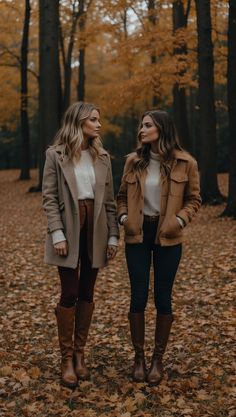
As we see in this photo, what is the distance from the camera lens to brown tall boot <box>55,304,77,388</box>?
4.47 metres

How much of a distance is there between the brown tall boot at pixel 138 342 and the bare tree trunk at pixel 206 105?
10.5 metres

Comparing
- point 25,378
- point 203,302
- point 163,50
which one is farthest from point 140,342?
point 163,50

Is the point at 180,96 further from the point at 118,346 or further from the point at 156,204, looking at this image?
the point at 156,204

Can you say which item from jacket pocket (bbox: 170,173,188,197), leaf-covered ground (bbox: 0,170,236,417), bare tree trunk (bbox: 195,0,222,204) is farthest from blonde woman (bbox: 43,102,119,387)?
bare tree trunk (bbox: 195,0,222,204)

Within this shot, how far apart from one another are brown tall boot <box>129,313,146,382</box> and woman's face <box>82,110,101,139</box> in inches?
62.1

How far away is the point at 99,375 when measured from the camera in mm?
4762

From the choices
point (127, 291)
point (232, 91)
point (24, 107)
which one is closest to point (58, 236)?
point (127, 291)

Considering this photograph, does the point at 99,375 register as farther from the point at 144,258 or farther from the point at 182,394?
the point at 144,258

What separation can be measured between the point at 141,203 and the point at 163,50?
46.2 feet

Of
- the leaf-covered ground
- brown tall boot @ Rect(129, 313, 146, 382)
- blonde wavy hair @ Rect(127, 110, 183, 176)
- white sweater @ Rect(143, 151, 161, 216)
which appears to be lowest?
the leaf-covered ground

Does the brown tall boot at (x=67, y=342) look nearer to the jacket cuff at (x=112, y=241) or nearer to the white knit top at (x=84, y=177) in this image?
the jacket cuff at (x=112, y=241)

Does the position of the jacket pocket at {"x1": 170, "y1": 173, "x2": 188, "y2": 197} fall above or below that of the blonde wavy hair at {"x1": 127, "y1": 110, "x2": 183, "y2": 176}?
below

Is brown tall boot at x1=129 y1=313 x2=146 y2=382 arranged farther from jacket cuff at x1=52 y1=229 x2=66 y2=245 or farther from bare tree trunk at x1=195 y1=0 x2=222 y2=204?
bare tree trunk at x1=195 y1=0 x2=222 y2=204

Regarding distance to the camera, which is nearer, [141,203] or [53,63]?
[141,203]
